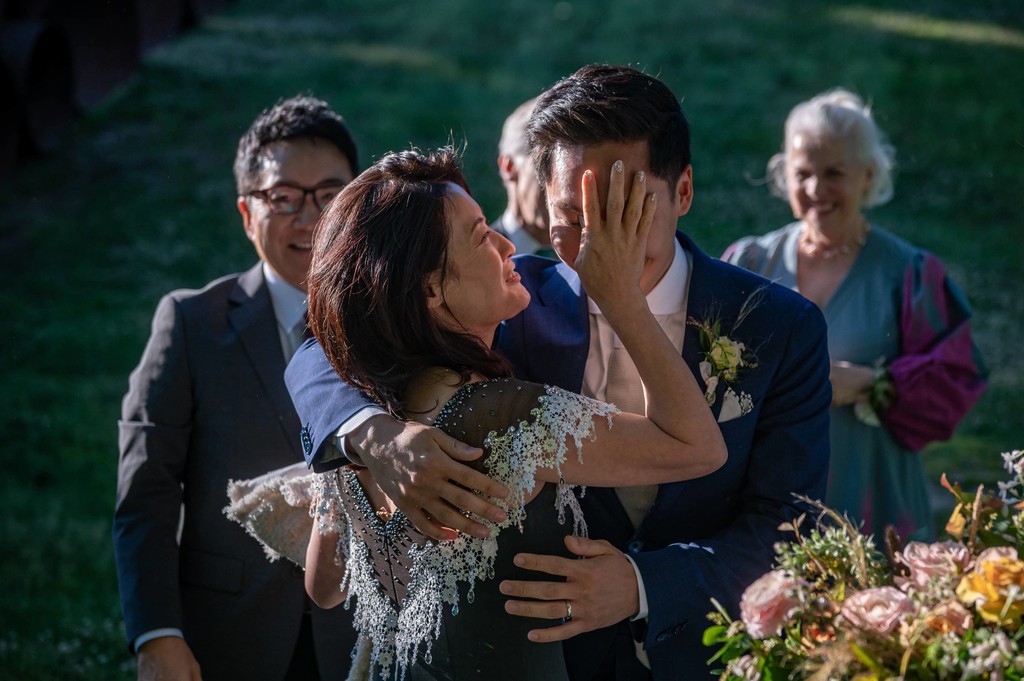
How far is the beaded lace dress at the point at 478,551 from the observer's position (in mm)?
2359

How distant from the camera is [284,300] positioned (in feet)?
12.2

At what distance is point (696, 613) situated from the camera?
260 centimetres

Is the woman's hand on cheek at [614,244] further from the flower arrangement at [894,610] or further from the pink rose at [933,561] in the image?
the pink rose at [933,561]

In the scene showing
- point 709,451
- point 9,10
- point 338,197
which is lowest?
point 9,10

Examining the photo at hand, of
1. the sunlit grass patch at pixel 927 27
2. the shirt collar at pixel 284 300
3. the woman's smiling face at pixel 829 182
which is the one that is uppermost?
Answer: the woman's smiling face at pixel 829 182

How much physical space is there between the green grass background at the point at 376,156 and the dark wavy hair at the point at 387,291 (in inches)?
170

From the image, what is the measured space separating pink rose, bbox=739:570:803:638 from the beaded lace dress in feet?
1.93

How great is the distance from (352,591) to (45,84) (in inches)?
483

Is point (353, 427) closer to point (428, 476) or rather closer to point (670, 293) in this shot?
point (428, 476)

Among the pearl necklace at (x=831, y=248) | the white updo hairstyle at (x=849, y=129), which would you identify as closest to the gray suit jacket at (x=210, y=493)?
the pearl necklace at (x=831, y=248)

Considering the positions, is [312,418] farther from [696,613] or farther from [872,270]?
[872,270]

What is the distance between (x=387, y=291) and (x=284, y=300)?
1369 millimetres

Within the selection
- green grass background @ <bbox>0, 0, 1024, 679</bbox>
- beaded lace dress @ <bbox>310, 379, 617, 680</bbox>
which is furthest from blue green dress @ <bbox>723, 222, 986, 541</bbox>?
green grass background @ <bbox>0, 0, 1024, 679</bbox>

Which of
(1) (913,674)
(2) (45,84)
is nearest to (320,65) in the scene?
(2) (45,84)
